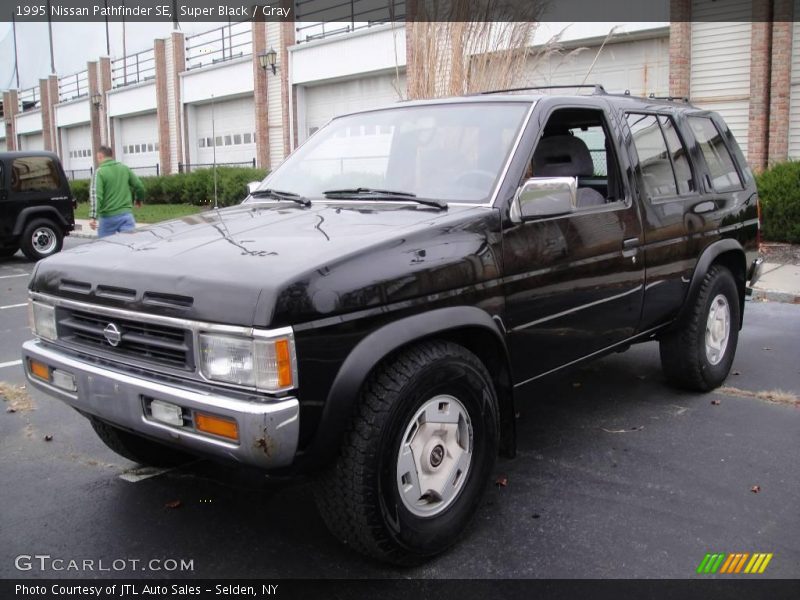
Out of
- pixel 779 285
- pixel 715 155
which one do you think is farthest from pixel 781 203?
pixel 715 155

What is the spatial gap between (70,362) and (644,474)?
9.25 ft

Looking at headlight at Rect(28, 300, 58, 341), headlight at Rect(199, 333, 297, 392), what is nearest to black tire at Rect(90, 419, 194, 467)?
headlight at Rect(28, 300, 58, 341)

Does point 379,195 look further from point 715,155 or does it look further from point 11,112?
point 11,112

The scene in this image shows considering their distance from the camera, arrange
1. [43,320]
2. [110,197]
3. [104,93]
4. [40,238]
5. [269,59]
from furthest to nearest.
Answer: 1. [104,93]
2. [269,59]
3. [40,238]
4. [110,197]
5. [43,320]

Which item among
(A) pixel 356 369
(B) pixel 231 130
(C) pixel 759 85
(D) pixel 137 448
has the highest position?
(B) pixel 231 130

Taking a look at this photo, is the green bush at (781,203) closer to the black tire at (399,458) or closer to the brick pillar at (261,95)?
the black tire at (399,458)

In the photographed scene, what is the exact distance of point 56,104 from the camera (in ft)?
142

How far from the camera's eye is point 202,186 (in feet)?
79.5

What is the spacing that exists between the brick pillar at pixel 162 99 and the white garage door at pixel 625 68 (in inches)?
783

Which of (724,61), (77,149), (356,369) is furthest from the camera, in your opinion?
(77,149)

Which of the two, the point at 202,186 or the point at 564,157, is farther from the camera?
the point at 202,186

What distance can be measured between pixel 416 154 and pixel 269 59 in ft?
73.9

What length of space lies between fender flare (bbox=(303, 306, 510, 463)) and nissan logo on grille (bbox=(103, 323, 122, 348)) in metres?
0.93

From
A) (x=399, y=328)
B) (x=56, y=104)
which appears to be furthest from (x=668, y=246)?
(x=56, y=104)
